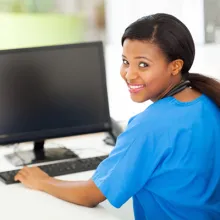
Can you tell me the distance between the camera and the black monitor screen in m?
2.06

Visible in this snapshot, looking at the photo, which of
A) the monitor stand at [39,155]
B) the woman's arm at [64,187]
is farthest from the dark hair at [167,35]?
the monitor stand at [39,155]

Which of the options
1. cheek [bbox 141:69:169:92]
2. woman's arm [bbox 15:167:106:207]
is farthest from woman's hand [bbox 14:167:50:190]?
cheek [bbox 141:69:169:92]

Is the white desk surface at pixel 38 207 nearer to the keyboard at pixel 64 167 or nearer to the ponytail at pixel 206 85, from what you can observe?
the keyboard at pixel 64 167

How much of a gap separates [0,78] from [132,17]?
0.97 metres

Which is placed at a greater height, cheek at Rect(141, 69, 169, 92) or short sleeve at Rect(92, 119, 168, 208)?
cheek at Rect(141, 69, 169, 92)

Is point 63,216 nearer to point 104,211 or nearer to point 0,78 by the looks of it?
point 104,211

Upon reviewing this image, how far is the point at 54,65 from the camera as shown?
6.91 ft

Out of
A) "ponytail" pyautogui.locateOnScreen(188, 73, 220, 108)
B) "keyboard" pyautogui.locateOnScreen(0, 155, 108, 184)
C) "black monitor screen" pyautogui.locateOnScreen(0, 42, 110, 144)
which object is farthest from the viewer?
"black monitor screen" pyautogui.locateOnScreen(0, 42, 110, 144)

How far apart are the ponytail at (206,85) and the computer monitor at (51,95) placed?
0.65m

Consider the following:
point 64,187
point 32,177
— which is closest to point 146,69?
point 64,187

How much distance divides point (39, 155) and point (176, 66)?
90 centimetres

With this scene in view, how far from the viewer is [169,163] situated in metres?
1.44

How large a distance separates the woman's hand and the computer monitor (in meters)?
0.27

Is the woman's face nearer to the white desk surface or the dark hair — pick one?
the dark hair
